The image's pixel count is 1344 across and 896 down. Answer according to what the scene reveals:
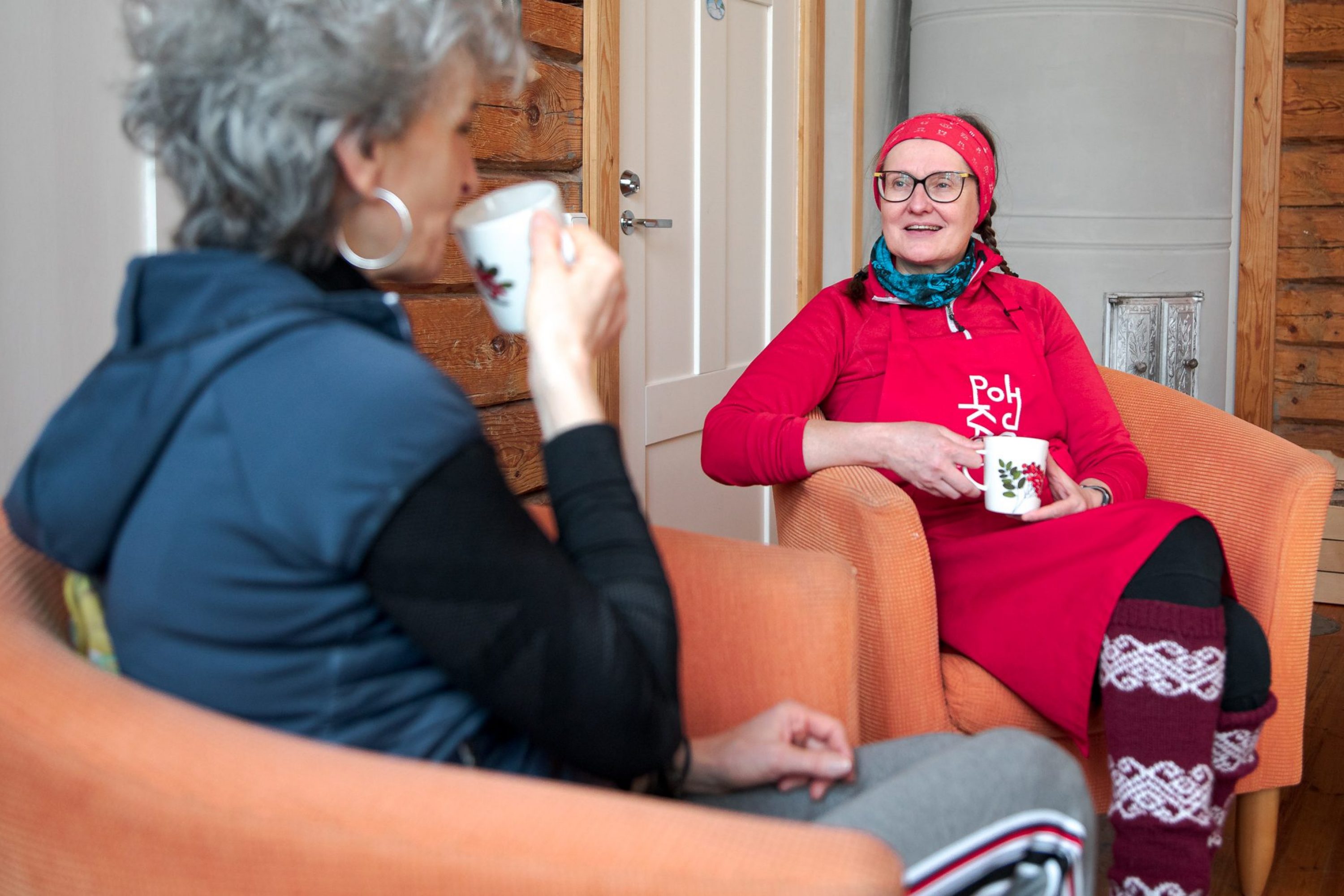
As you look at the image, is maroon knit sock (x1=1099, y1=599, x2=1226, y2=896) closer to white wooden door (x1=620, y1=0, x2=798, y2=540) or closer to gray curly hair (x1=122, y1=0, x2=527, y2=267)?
gray curly hair (x1=122, y1=0, x2=527, y2=267)

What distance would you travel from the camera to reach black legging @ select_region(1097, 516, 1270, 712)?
59.1 inches

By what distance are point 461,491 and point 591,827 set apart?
0.70ft

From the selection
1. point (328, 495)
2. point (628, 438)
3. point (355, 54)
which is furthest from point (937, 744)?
point (628, 438)

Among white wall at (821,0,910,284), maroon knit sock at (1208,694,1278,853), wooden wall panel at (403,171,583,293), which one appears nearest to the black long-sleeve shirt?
maroon knit sock at (1208,694,1278,853)

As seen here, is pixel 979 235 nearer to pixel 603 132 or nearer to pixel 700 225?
pixel 603 132

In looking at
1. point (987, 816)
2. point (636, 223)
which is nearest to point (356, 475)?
point (987, 816)

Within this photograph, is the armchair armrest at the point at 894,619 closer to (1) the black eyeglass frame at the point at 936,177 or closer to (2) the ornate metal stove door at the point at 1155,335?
(1) the black eyeglass frame at the point at 936,177

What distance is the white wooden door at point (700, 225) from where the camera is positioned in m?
2.96

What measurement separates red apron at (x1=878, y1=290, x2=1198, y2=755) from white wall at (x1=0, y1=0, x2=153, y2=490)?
3.77 ft

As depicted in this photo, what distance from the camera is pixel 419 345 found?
232cm

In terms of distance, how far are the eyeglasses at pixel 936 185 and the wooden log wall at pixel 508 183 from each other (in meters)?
0.78

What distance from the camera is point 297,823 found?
69 cm

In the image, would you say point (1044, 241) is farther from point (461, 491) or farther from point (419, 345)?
point (461, 491)

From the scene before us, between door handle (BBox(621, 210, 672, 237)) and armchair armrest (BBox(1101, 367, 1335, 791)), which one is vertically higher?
door handle (BBox(621, 210, 672, 237))
